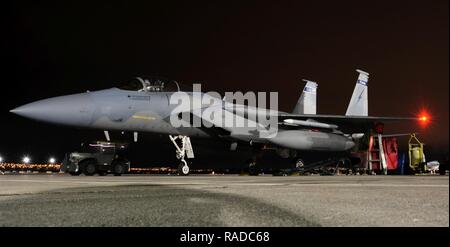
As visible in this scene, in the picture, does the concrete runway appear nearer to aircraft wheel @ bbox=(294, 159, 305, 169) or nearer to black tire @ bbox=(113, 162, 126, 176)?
black tire @ bbox=(113, 162, 126, 176)

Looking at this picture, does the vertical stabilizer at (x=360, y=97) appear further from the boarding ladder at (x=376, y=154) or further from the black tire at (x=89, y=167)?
the black tire at (x=89, y=167)

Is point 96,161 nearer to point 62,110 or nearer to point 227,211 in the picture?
point 62,110

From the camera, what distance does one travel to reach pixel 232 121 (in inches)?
695

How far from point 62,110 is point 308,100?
18.9 meters

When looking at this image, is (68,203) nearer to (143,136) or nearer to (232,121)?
(143,136)

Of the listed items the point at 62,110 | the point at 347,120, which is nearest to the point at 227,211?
the point at 62,110

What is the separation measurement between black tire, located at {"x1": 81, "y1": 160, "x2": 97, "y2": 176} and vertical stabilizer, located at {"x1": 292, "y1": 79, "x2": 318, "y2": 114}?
14259 mm

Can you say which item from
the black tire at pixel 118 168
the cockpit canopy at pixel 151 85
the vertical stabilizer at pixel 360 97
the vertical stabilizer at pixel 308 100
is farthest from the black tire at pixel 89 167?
the vertical stabilizer at pixel 360 97

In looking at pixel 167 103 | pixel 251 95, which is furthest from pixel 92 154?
pixel 251 95

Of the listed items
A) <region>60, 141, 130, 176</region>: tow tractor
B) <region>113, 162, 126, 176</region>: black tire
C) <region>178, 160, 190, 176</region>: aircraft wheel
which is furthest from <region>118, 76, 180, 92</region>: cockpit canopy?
<region>113, 162, 126, 176</region>: black tire

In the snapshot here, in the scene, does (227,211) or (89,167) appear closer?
(227,211)

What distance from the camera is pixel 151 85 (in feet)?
51.2

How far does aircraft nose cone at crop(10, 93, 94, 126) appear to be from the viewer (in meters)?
12.7

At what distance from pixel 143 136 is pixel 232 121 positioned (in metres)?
3.52
